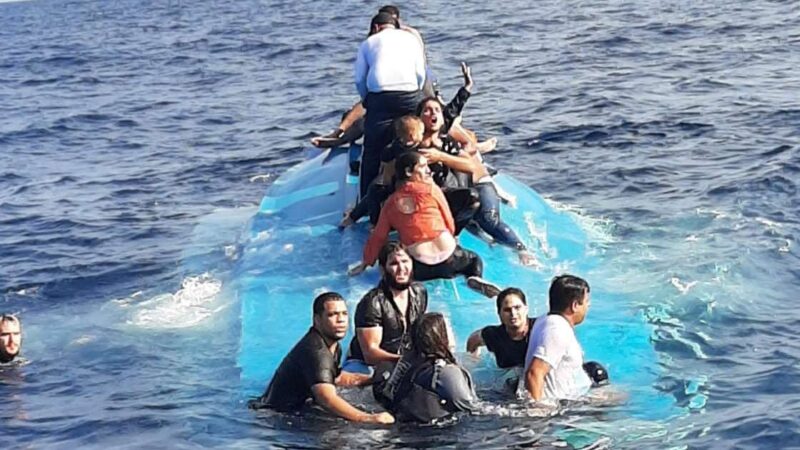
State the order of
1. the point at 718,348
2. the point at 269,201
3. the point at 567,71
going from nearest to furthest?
the point at 718,348 < the point at 269,201 < the point at 567,71

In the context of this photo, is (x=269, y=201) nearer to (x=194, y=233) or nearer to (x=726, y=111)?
(x=194, y=233)

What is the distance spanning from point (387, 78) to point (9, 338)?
419cm

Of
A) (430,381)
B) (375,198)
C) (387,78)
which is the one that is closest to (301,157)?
(387,78)

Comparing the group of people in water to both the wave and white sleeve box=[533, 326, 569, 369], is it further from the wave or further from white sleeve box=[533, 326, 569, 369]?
the wave

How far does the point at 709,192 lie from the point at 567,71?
9.89 metres

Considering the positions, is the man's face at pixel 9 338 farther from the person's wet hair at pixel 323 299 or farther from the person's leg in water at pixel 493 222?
the person's leg in water at pixel 493 222

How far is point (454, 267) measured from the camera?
1134cm

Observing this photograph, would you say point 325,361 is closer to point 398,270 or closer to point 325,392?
point 325,392

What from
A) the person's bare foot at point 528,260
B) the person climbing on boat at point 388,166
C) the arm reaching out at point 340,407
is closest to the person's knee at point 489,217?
the person's bare foot at point 528,260

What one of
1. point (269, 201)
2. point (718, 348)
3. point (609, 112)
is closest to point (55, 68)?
point (609, 112)

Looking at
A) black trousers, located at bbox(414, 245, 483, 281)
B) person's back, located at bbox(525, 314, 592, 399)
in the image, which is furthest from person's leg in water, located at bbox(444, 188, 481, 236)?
person's back, located at bbox(525, 314, 592, 399)

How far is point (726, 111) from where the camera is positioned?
69.2 ft

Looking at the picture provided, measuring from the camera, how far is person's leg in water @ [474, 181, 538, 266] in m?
12.3

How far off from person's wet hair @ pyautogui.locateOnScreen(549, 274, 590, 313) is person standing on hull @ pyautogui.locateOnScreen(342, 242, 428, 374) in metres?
1.18
